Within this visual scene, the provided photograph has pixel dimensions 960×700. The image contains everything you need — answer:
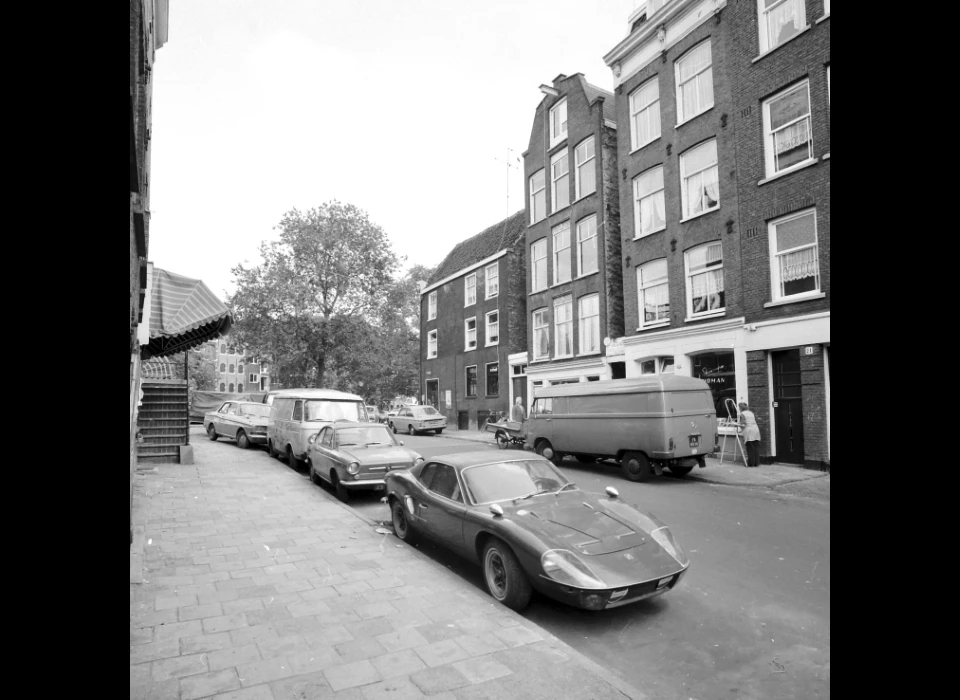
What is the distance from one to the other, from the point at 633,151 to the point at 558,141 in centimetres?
548

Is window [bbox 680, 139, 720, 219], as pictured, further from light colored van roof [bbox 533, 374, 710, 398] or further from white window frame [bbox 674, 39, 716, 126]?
light colored van roof [bbox 533, 374, 710, 398]

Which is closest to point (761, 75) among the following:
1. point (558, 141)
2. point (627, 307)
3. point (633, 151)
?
point (633, 151)

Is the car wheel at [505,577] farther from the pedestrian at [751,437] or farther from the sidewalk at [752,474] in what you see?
the pedestrian at [751,437]

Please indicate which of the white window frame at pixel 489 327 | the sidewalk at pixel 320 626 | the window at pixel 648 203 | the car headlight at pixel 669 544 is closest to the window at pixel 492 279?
the white window frame at pixel 489 327

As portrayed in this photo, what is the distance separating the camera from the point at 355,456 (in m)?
10.3

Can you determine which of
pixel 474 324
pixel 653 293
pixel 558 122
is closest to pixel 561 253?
pixel 558 122

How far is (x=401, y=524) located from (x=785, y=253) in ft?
40.3

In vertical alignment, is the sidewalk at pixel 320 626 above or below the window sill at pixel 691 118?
below

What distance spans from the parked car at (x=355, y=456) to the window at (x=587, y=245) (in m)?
13.6

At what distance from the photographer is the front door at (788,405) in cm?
1411

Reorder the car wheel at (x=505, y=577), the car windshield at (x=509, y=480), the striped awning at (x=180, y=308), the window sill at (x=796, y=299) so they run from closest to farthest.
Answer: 1. the car wheel at (x=505, y=577)
2. the car windshield at (x=509, y=480)
3. the striped awning at (x=180, y=308)
4. the window sill at (x=796, y=299)
